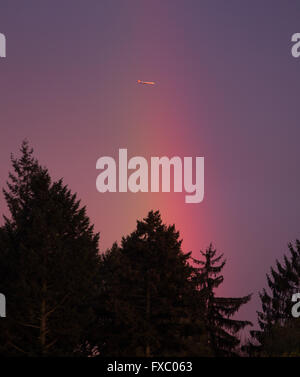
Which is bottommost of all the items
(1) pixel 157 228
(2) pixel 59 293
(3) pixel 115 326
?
(3) pixel 115 326

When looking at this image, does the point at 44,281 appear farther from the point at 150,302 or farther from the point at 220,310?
the point at 220,310

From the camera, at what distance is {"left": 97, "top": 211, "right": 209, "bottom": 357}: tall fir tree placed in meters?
44.3

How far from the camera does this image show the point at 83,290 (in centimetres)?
4416

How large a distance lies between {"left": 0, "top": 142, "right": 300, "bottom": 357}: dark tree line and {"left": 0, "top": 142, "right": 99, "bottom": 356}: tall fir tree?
8 cm

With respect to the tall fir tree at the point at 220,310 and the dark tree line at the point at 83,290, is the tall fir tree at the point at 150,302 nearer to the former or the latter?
the dark tree line at the point at 83,290

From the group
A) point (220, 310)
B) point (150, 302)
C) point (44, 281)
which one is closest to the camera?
point (44, 281)

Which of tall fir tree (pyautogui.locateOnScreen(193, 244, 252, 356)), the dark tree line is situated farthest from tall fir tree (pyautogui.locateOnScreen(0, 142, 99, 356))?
tall fir tree (pyautogui.locateOnScreen(193, 244, 252, 356))

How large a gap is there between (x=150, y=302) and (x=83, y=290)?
586 cm

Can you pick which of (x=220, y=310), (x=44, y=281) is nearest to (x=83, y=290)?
(x=44, y=281)
